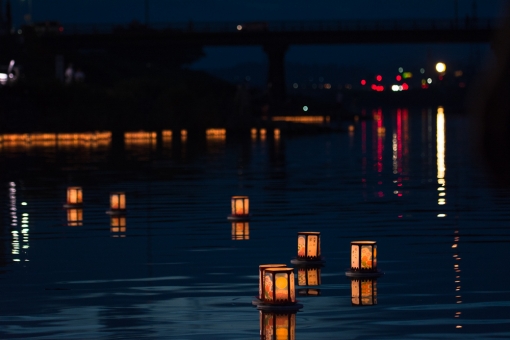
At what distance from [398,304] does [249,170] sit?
78.1 ft

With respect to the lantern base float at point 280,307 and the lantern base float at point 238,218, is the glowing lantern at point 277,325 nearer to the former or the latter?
the lantern base float at point 280,307

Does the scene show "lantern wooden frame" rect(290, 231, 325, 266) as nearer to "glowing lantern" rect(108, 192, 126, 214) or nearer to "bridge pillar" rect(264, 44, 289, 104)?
"glowing lantern" rect(108, 192, 126, 214)

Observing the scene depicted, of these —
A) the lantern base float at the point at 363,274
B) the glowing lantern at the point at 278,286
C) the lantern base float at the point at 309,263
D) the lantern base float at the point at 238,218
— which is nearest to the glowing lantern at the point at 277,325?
the glowing lantern at the point at 278,286

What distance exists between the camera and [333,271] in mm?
13508

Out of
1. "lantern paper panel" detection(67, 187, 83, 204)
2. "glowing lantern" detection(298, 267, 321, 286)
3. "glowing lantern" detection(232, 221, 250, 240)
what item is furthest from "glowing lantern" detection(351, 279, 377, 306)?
"lantern paper panel" detection(67, 187, 83, 204)

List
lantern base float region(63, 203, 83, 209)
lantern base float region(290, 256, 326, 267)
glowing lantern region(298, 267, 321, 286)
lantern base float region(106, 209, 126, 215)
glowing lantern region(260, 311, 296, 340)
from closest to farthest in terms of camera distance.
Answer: glowing lantern region(260, 311, 296, 340) < glowing lantern region(298, 267, 321, 286) < lantern base float region(290, 256, 326, 267) < lantern base float region(106, 209, 126, 215) < lantern base float region(63, 203, 83, 209)

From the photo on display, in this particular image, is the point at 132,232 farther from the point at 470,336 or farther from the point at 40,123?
the point at 40,123

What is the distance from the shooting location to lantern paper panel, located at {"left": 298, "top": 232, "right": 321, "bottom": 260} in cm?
1380

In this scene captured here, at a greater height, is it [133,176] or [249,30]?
[249,30]

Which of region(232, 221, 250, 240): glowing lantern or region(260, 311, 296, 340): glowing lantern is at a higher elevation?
region(232, 221, 250, 240): glowing lantern

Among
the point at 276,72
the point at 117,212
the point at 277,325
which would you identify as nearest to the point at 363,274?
the point at 277,325

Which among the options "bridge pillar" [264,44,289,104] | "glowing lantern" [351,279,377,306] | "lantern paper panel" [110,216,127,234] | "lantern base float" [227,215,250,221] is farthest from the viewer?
"bridge pillar" [264,44,289,104]

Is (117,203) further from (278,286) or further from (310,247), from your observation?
(278,286)

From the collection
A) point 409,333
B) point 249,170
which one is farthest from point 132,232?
point 249,170
